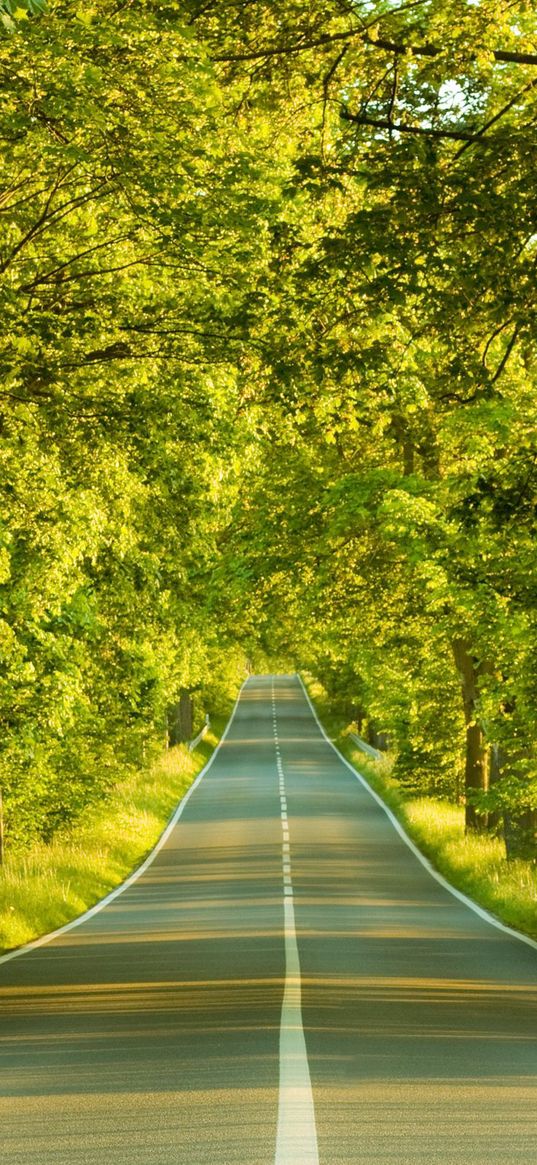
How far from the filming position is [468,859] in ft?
85.3

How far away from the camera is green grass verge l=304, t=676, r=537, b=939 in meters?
20.4

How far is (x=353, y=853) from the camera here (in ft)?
95.1

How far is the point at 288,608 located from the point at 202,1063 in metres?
18.6

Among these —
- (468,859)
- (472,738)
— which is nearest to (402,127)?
(468,859)

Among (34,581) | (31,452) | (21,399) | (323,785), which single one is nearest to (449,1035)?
(21,399)

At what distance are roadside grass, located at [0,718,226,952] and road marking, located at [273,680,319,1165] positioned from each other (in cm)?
580

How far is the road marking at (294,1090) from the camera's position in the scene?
640 cm

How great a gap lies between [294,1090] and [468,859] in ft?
60.9

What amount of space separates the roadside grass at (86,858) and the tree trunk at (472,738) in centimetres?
638

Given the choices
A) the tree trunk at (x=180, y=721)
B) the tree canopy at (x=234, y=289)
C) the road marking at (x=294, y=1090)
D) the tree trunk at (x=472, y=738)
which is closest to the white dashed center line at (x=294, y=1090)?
the road marking at (x=294, y=1090)

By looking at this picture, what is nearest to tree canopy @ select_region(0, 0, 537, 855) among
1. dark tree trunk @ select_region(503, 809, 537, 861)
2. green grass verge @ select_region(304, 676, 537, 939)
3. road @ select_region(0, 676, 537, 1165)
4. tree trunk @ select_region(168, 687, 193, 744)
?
green grass verge @ select_region(304, 676, 537, 939)

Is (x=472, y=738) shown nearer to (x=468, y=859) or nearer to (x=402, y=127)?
(x=468, y=859)

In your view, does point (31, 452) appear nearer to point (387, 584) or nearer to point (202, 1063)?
point (202, 1063)

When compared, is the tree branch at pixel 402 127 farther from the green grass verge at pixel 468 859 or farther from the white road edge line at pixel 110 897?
the green grass verge at pixel 468 859
